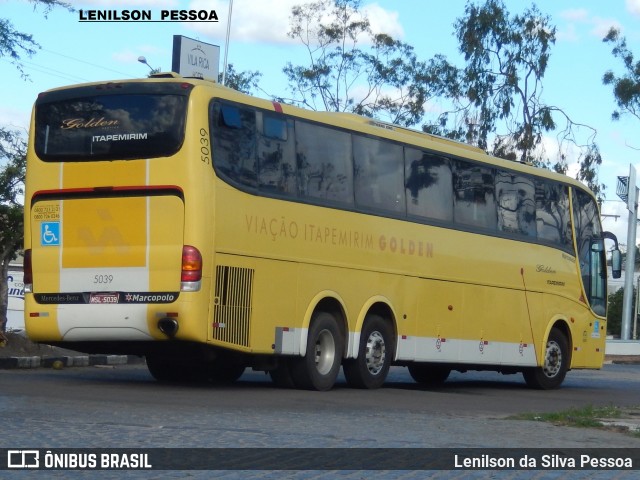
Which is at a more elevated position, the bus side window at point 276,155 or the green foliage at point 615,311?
the bus side window at point 276,155

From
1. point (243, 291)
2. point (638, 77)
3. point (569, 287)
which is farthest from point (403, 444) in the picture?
point (638, 77)

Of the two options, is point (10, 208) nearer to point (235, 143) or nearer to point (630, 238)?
point (235, 143)

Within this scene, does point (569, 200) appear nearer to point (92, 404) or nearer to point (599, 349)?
point (599, 349)

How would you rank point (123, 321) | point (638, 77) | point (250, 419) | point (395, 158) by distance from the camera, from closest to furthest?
point (250, 419), point (123, 321), point (395, 158), point (638, 77)

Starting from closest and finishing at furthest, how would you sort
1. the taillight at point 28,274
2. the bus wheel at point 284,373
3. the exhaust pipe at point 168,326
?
the exhaust pipe at point 168,326
the taillight at point 28,274
the bus wheel at point 284,373

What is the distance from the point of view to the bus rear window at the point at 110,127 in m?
15.0

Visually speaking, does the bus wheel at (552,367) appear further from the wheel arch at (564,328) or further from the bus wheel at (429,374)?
the bus wheel at (429,374)

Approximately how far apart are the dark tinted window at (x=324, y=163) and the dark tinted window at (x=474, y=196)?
2807 millimetres

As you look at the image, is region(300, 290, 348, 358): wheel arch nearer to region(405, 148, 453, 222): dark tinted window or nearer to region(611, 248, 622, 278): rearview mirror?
region(405, 148, 453, 222): dark tinted window

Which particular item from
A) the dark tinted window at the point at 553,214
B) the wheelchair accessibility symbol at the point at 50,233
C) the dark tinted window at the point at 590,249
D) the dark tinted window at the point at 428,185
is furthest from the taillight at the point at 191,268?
the dark tinted window at the point at 590,249

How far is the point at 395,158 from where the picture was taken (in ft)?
60.1

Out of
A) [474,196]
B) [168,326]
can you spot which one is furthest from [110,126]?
[474,196]

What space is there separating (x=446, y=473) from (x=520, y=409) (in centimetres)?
759

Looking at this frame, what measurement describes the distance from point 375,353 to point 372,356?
0.07 metres
